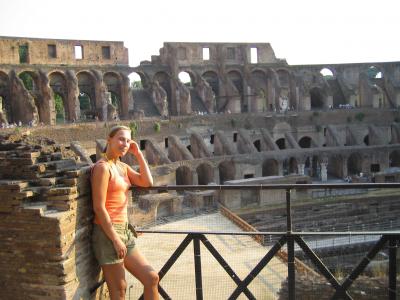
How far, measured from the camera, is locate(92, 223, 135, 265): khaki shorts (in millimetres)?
4363

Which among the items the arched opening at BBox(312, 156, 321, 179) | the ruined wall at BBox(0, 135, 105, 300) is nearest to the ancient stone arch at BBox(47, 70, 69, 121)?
the arched opening at BBox(312, 156, 321, 179)

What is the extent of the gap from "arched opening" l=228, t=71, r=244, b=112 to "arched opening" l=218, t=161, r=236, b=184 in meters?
11.6

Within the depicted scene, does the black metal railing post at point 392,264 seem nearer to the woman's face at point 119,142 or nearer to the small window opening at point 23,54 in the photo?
the woman's face at point 119,142

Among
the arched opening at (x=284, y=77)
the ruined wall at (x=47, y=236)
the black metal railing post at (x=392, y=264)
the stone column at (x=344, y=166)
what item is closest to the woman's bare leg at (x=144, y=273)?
the ruined wall at (x=47, y=236)

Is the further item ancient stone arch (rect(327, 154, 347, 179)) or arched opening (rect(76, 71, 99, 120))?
arched opening (rect(76, 71, 99, 120))

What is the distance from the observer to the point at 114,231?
169 inches

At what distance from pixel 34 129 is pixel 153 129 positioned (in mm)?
8007

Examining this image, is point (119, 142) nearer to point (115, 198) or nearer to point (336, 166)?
point (115, 198)

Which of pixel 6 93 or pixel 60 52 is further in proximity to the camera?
pixel 60 52

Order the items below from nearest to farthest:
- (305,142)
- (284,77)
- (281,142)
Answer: (281,142)
(305,142)
(284,77)

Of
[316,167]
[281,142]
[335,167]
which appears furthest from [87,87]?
[335,167]

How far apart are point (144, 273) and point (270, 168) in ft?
88.6

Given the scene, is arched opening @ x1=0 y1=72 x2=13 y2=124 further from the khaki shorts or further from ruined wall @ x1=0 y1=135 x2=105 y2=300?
the khaki shorts

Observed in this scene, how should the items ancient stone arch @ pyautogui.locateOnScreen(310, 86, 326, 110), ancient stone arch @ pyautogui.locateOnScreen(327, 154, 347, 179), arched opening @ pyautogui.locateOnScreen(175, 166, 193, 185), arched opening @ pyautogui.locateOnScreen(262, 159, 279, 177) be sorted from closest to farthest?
arched opening @ pyautogui.locateOnScreen(175, 166, 193, 185)
arched opening @ pyautogui.locateOnScreen(262, 159, 279, 177)
ancient stone arch @ pyautogui.locateOnScreen(327, 154, 347, 179)
ancient stone arch @ pyautogui.locateOnScreen(310, 86, 326, 110)
